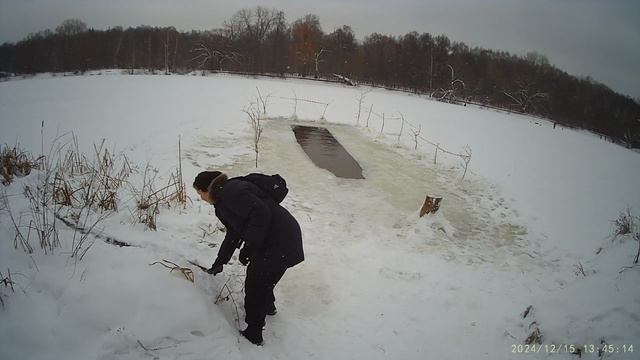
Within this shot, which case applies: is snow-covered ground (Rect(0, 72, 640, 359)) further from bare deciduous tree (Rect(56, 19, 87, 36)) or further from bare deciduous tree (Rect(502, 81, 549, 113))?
bare deciduous tree (Rect(56, 19, 87, 36))

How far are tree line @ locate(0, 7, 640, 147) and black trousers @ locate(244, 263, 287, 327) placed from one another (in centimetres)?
3992

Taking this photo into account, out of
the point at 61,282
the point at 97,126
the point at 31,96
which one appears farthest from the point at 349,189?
the point at 31,96

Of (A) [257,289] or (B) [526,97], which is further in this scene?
(B) [526,97]

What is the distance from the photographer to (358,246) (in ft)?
17.4

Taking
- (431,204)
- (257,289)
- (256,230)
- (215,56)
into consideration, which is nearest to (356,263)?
(431,204)

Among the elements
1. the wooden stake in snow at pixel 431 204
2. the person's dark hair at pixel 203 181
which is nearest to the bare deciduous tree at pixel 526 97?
the wooden stake in snow at pixel 431 204

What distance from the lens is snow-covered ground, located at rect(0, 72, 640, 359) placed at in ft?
8.37

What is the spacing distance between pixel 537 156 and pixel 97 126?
1363 cm

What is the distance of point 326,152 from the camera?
1039 cm

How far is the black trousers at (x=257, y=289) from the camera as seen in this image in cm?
283

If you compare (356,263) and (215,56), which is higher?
(215,56)

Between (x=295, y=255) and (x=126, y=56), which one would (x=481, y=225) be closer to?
(x=295, y=255)

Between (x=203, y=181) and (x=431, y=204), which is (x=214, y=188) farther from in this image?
(x=431, y=204)

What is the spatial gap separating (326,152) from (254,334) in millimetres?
7715
